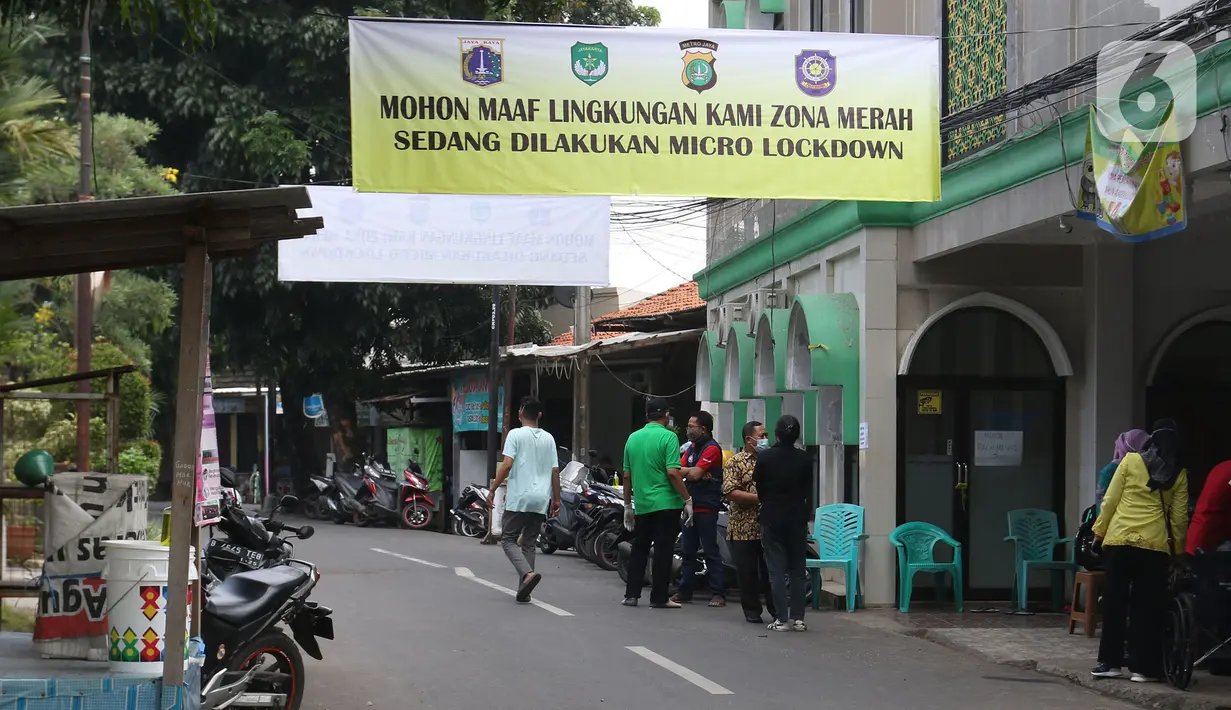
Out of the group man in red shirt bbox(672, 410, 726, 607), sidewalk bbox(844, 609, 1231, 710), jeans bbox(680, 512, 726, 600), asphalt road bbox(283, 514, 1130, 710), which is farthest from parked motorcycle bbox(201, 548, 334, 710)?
jeans bbox(680, 512, 726, 600)

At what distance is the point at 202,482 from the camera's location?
860cm

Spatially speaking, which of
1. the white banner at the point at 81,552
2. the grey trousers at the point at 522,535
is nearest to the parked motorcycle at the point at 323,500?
the grey trousers at the point at 522,535

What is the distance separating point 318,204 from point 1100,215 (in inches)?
458

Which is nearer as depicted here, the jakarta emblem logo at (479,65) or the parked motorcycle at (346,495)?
the jakarta emblem logo at (479,65)

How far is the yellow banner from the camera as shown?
34.0 ft

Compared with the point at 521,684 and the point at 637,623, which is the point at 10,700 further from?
the point at 637,623

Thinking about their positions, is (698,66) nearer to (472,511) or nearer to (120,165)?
(120,165)

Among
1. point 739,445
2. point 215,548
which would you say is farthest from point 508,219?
point 215,548

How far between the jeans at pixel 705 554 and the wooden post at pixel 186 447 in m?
8.87

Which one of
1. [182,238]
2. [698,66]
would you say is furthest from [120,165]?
[182,238]

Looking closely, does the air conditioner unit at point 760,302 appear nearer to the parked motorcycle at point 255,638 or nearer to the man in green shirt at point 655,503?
the man in green shirt at point 655,503

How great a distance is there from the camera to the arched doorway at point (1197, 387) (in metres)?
14.1

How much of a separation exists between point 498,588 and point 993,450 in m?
5.29

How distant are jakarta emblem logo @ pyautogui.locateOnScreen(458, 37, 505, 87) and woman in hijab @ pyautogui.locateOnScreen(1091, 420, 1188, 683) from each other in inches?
202
